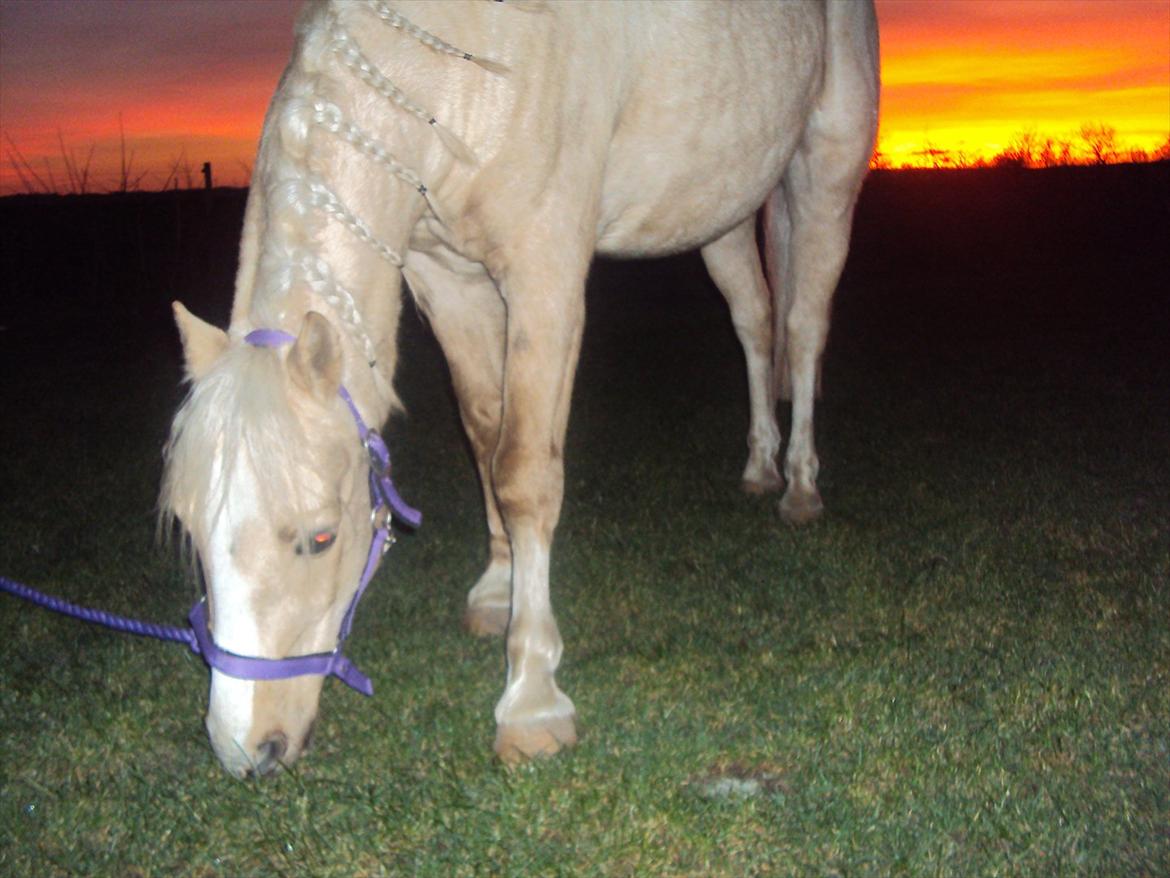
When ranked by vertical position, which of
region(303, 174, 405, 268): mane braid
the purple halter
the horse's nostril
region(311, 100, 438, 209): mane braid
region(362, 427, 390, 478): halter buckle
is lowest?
the horse's nostril

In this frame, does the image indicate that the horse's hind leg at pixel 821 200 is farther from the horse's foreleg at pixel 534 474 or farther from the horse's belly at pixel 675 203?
the horse's foreleg at pixel 534 474

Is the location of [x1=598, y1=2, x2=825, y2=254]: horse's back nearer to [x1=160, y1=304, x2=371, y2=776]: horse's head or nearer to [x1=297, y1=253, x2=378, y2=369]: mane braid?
[x1=297, y1=253, x2=378, y2=369]: mane braid

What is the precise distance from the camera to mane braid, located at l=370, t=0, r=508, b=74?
8.07 feet

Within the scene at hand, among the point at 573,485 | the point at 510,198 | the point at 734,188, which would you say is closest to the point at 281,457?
the point at 510,198

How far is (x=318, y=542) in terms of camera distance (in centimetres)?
214

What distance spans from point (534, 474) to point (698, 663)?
74cm

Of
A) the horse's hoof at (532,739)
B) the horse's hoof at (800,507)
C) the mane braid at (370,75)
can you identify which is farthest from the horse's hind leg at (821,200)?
the mane braid at (370,75)

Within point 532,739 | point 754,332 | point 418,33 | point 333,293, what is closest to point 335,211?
point 333,293

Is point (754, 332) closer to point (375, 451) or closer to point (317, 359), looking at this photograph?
point (375, 451)

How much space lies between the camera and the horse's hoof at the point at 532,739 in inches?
98.8

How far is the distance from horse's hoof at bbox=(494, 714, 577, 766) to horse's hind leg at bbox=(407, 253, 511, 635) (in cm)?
72

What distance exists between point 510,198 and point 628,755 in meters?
1.23

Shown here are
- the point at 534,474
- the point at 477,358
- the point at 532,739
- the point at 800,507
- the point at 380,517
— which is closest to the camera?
the point at 380,517

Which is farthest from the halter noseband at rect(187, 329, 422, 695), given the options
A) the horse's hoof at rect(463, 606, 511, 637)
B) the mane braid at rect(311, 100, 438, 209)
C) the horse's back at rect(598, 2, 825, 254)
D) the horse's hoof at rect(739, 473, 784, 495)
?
the horse's hoof at rect(739, 473, 784, 495)
